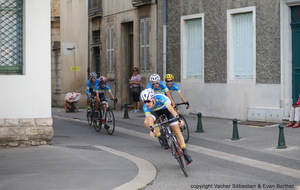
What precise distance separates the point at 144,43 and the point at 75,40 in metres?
8.07

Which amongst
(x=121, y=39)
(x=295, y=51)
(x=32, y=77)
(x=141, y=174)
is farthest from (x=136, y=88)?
(x=141, y=174)

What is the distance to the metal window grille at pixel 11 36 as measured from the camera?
1323 centimetres

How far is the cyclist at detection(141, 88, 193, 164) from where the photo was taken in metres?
10.1

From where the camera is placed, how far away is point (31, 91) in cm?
1331

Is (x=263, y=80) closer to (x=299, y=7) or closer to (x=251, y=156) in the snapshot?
(x=299, y=7)

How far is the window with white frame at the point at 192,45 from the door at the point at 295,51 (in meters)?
4.28

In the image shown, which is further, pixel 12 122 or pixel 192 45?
pixel 192 45

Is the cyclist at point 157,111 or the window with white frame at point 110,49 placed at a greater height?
the window with white frame at point 110,49

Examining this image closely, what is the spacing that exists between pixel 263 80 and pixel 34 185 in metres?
10.8

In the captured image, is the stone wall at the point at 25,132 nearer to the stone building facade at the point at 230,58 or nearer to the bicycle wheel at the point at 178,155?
the bicycle wheel at the point at 178,155

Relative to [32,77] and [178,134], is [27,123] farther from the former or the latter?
[178,134]

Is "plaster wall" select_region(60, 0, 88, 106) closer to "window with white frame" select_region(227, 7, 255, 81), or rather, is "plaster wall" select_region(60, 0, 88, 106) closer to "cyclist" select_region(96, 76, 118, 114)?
"window with white frame" select_region(227, 7, 255, 81)

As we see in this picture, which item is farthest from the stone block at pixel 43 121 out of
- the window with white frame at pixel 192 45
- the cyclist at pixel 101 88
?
the window with white frame at pixel 192 45

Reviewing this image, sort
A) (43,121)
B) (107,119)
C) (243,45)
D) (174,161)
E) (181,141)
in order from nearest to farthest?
(181,141), (174,161), (43,121), (107,119), (243,45)
